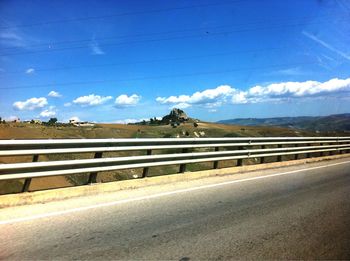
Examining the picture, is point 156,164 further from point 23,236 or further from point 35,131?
point 35,131

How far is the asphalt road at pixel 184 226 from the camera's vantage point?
227 inches

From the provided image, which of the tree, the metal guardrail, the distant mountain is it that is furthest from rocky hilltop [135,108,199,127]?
the metal guardrail

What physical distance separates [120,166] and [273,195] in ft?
11.3

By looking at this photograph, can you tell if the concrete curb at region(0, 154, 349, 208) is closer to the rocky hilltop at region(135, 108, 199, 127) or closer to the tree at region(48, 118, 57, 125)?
the tree at region(48, 118, 57, 125)

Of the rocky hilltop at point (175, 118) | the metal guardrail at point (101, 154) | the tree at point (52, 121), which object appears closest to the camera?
the metal guardrail at point (101, 154)

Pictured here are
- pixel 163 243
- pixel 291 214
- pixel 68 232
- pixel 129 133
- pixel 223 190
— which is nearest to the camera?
pixel 163 243

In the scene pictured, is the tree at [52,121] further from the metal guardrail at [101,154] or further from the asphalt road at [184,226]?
the asphalt road at [184,226]

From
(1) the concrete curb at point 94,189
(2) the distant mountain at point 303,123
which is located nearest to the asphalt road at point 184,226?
(1) the concrete curb at point 94,189

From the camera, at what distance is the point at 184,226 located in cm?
711

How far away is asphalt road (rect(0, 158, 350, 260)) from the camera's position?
5.76 m

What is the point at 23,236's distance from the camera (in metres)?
6.31

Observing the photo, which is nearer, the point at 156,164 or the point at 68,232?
the point at 68,232

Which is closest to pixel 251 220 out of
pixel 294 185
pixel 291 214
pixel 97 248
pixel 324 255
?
pixel 291 214

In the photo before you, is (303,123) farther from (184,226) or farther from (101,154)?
(184,226)
